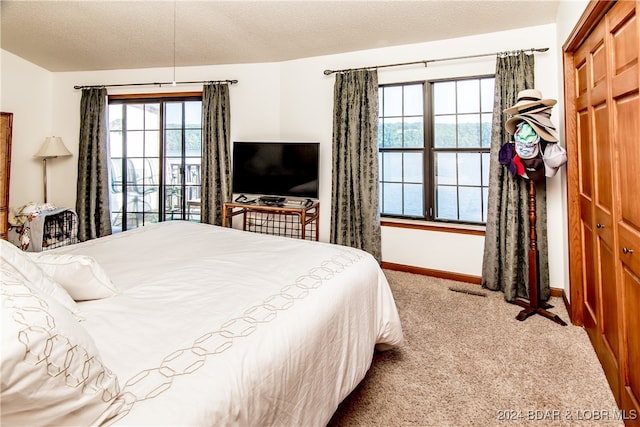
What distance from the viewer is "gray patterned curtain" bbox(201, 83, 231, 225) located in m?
4.43

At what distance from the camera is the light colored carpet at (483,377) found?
165cm

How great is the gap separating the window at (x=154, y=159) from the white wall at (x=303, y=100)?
0.27 meters

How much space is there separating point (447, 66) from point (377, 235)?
1917 millimetres

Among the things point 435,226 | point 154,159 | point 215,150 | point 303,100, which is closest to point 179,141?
point 154,159

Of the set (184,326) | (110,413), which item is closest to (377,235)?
(184,326)

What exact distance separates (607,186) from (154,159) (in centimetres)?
491

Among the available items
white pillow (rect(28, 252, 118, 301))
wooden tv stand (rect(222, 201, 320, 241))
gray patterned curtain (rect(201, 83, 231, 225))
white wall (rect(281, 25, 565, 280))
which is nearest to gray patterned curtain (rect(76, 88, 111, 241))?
gray patterned curtain (rect(201, 83, 231, 225))

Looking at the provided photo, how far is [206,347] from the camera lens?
1.03 m

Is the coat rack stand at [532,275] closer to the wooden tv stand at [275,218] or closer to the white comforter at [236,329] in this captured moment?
the white comforter at [236,329]

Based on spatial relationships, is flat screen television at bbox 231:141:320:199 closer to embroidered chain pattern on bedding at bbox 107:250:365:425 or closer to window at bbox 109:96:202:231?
window at bbox 109:96:202:231

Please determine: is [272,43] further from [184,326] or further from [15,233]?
[15,233]

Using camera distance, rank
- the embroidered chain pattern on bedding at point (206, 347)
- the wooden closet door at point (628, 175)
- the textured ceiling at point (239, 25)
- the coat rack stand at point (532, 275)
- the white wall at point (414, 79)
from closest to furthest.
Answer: the embroidered chain pattern on bedding at point (206, 347) → the wooden closet door at point (628, 175) → the coat rack stand at point (532, 275) → the textured ceiling at point (239, 25) → the white wall at point (414, 79)

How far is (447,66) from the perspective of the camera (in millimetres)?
3592

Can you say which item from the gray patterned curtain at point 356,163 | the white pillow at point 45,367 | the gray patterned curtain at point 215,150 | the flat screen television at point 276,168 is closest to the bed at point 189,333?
the white pillow at point 45,367
